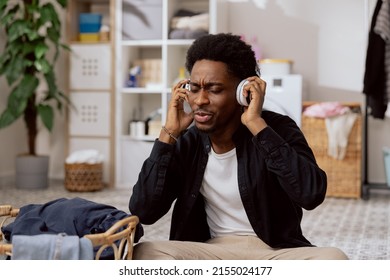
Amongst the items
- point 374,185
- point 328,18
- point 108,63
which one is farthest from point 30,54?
point 374,185

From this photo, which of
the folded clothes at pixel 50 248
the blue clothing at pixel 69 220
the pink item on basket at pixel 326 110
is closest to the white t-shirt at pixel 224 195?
the blue clothing at pixel 69 220

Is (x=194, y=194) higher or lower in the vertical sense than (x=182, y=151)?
lower

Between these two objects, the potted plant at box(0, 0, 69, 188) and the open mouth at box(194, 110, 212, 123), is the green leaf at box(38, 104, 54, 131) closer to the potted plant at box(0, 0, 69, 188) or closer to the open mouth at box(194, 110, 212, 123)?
the potted plant at box(0, 0, 69, 188)

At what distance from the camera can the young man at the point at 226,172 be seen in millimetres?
1356

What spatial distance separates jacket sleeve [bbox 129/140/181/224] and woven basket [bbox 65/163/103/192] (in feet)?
8.88

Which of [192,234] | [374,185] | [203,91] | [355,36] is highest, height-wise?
[355,36]

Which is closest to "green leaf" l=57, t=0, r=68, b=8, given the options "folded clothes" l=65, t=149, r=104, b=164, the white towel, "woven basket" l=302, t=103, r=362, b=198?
"folded clothes" l=65, t=149, r=104, b=164

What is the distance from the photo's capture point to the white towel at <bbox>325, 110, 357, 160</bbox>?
4008 millimetres

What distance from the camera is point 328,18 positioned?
4426 mm

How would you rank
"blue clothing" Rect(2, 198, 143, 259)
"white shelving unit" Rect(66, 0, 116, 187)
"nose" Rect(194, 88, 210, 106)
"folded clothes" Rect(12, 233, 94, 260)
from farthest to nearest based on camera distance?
"white shelving unit" Rect(66, 0, 116, 187)
"nose" Rect(194, 88, 210, 106)
"blue clothing" Rect(2, 198, 143, 259)
"folded clothes" Rect(12, 233, 94, 260)
